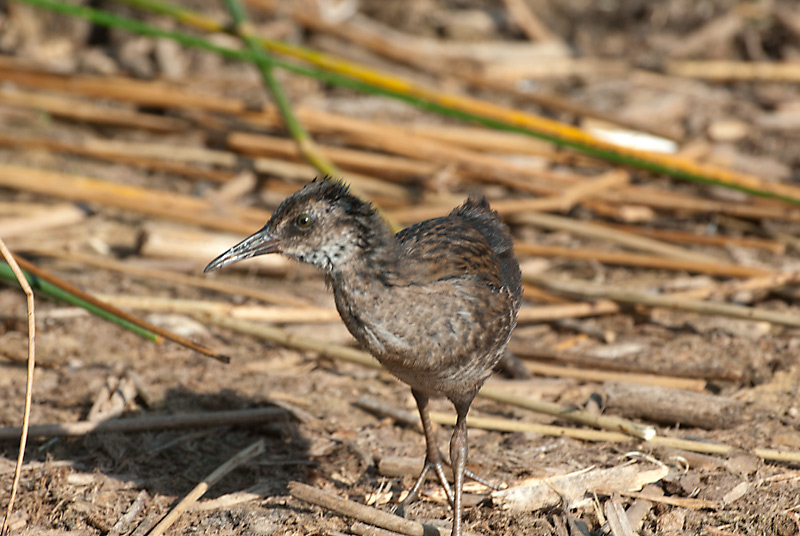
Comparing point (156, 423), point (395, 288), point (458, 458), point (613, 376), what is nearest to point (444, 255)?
point (395, 288)

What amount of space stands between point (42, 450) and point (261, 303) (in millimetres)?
1829

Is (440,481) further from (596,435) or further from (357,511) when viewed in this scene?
(596,435)

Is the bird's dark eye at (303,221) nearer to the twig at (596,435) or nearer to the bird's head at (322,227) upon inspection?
the bird's head at (322,227)

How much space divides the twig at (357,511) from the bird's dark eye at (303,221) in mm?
1223

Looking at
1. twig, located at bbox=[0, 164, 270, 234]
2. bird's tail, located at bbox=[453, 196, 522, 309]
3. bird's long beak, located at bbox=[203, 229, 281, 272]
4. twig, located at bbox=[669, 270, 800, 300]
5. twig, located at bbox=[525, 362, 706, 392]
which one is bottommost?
twig, located at bbox=[525, 362, 706, 392]

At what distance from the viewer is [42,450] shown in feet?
14.2

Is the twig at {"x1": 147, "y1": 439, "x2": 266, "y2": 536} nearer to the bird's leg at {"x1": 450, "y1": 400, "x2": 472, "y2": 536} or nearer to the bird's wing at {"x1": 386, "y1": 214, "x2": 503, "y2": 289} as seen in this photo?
the bird's leg at {"x1": 450, "y1": 400, "x2": 472, "y2": 536}

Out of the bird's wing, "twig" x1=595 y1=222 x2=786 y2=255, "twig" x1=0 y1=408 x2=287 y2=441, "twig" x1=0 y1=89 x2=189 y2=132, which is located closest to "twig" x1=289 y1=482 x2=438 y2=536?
"twig" x1=0 y1=408 x2=287 y2=441

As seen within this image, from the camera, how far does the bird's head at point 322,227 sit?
350 centimetres

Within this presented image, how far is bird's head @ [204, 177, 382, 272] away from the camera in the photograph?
3.50 m

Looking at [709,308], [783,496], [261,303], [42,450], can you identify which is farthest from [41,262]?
[783,496]

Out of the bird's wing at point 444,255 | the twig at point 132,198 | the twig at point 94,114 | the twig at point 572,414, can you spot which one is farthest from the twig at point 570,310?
the twig at point 94,114

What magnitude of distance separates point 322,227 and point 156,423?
1.65 metres

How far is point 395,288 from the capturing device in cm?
350
